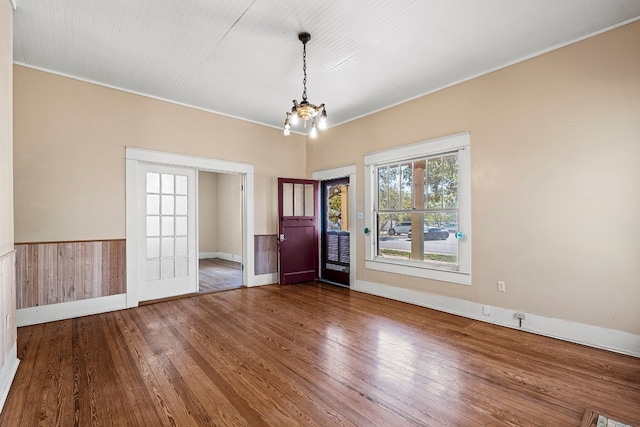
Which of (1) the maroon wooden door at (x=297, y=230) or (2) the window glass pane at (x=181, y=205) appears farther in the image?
(1) the maroon wooden door at (x=297, y=230)

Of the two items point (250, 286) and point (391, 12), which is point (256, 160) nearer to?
point (250, 286)

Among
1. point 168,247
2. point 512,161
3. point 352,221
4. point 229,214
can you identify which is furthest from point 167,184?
point 512,161

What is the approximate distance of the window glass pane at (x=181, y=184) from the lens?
489 centimetres

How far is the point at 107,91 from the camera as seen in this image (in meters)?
4.16

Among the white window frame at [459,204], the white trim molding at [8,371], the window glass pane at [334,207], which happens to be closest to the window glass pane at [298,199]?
the window glass pane at [334,207]

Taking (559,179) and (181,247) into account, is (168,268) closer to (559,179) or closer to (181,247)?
(181,247)

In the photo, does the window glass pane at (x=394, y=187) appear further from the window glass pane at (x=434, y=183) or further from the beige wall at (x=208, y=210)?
the beige wall at (x=208, y=210)

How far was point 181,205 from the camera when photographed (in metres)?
4.95

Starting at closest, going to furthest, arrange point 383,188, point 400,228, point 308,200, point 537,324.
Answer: point 537,324 < point 400,228 < point 383,188 < point 308,200

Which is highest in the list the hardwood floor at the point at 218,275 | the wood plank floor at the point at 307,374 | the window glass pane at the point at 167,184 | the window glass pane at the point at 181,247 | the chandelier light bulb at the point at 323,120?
the chandelier light bulb at the point at 323,120

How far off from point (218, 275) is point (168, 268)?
185 centimetres

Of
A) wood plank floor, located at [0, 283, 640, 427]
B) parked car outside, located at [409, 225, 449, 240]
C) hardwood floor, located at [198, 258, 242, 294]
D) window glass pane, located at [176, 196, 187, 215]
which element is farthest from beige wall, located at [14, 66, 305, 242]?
parked car outside, located at [409, 225, 449, 240]

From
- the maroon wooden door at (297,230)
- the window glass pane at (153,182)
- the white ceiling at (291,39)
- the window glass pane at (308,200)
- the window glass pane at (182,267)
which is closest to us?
the white ceiling at (291,39)

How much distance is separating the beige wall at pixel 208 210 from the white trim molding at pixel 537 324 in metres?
6.44
